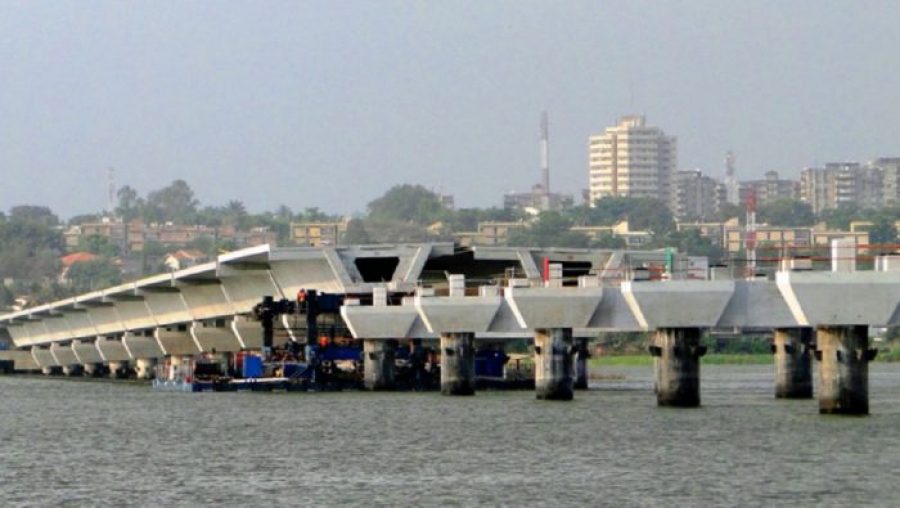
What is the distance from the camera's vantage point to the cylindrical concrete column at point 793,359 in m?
93.3

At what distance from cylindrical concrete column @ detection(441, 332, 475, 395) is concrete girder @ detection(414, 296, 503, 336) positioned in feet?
2.99

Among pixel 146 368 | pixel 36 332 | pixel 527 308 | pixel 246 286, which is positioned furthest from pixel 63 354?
pixel 527 308

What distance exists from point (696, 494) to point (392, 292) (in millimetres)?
58854

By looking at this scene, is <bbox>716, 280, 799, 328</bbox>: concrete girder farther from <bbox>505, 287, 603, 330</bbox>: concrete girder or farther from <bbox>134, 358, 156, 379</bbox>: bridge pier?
<bbox>134, 358, 156, 379</bbox>: bridge pier

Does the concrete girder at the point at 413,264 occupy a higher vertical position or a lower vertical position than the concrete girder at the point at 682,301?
higher

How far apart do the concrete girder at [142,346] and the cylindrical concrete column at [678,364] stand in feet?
264

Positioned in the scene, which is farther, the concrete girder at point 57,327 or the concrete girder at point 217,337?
the concrete girder at point 57,327

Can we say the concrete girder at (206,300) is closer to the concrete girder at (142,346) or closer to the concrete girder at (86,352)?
the concrete girder at (142,346)

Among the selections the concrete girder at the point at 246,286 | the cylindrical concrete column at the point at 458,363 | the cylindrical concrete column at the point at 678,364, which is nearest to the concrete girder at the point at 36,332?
the concrete girder at the point at 246,286

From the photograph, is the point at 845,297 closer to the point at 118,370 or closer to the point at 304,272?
the point at 304,272

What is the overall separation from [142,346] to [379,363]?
54.0 meters

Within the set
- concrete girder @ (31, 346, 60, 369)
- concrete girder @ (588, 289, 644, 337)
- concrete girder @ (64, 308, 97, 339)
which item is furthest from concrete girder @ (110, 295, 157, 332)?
concrete girder @ (588, 289, 644, 337)

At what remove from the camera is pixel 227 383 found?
113m

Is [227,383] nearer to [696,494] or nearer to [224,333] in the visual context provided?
[224,333]
